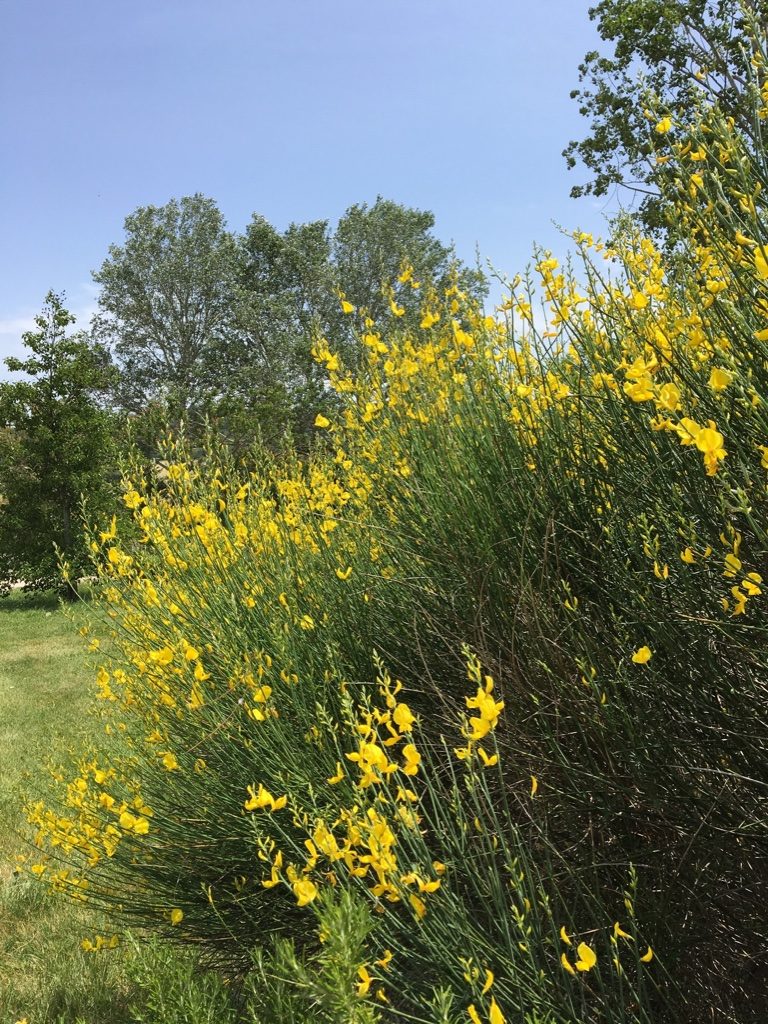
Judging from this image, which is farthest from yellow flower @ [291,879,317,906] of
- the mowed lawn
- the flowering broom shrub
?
the mowed lawn

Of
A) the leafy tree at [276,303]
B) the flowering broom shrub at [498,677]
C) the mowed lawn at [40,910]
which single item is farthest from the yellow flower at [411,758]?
the leafy tree at [276,303]

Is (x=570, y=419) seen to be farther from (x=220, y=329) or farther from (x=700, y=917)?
(x=220, y=329)

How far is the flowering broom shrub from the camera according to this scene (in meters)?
1.59

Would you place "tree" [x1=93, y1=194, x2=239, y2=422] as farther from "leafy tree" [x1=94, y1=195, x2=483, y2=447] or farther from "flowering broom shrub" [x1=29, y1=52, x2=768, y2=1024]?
"flowering broom shrub" [x1=29, y1=52, x2=768, y2=1024]

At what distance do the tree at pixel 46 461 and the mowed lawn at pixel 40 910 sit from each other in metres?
5.31

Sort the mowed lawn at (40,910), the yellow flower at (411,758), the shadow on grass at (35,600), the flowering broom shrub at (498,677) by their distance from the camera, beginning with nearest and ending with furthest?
the yellow flower at (411,758), the flowering broom shrub at (498,677), the mowed lawn at (40,910), the shadow on grass at (35,600)

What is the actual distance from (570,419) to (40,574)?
40.5 ft

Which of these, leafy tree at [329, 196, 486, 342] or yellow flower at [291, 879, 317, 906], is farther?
leafy tree at [329, 196, 486, 342]

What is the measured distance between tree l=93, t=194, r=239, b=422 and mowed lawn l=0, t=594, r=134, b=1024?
73.6ft

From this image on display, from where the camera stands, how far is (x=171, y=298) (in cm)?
3020

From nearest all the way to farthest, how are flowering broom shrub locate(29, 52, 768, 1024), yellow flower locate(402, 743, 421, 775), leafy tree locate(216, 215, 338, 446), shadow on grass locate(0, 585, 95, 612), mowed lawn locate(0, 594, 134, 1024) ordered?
yellow flower locate(402, 743, 421, 775) → flowering broom shrub locate(29, 52, 768, 1024) → mowed lawn locate(0, 594, 134, 1024) → shadow on grass locate(0, 585, 95, 612) → leafy tree locate(216, 215, 338, 446)

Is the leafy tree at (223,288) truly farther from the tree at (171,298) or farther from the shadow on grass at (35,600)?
the shadow on grass at (35,600)

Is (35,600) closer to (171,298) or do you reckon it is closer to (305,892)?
(305,892)

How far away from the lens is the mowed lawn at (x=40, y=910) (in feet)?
8.90
